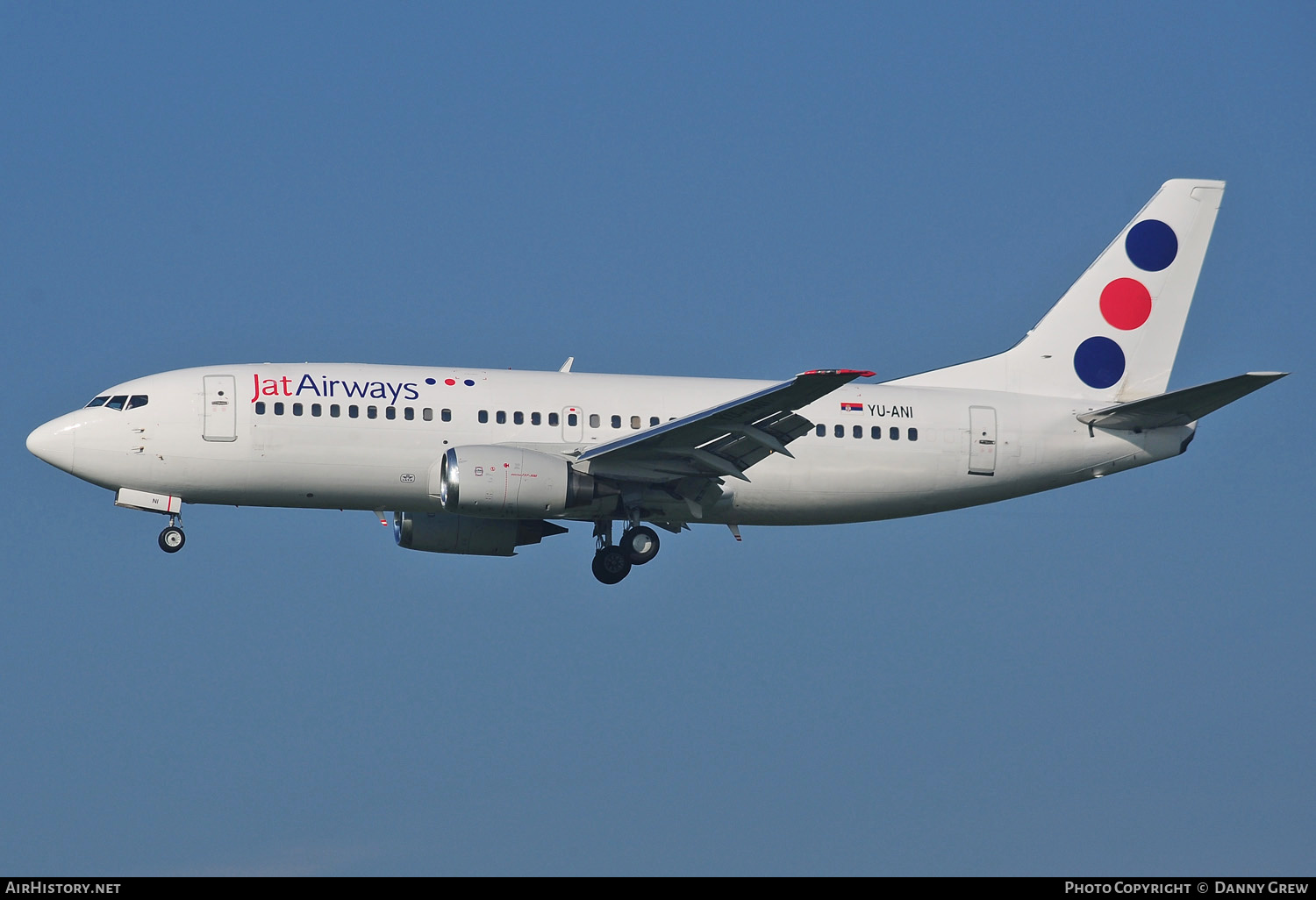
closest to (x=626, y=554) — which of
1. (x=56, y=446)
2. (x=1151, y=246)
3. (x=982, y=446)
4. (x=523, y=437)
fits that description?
(x=523, y=437)

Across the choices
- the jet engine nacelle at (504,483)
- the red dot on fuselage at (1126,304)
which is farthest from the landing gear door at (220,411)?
the red dot on fuselage at (1126,304)

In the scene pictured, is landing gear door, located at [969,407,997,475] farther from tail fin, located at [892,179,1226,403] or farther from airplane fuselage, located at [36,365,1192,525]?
tail fin, located at [892,179,1226,403]

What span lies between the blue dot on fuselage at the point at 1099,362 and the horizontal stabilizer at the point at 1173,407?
5.59 feet

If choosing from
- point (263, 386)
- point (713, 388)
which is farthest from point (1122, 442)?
point (263, 386)

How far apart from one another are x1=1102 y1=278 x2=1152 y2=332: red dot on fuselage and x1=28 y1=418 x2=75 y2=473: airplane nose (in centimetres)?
2565

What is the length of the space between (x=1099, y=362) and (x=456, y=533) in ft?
55.4

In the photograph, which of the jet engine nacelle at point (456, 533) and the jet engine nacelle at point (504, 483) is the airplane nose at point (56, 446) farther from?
the jet engine nacelle at point (504, 483)

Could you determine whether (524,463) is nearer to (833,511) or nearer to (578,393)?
(578,393)

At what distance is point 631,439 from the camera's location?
37250mm

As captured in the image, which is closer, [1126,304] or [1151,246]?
[1126,304]

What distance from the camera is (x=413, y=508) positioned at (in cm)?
3866

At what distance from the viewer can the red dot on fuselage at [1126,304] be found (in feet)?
144

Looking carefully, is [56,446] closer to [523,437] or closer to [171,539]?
[171,539]
